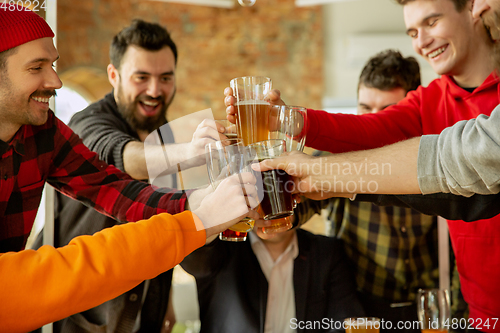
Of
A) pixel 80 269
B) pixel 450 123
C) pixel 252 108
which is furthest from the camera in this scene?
pixel 450 123

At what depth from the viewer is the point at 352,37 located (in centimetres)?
372

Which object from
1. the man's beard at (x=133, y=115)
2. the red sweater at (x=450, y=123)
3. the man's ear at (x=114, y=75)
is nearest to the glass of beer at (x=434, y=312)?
the red sweater at (x=450, y=123)

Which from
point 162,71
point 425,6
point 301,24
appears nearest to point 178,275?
point 162,71

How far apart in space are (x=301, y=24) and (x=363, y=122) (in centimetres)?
267

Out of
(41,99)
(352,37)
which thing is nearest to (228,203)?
(41,99)

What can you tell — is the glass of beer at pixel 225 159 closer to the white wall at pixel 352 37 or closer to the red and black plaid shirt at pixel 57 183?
the red and black plaid shirt at pixel 57 183

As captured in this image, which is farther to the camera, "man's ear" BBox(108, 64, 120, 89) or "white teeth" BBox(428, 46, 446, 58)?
"man's ear" BBox(108, 64, 120, 89)

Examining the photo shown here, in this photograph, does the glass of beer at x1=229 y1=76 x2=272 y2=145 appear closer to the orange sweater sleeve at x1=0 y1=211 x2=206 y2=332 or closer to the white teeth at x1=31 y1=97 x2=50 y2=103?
the orange sweater sleeve at x1=0 y1=211 x2=206 y2=332

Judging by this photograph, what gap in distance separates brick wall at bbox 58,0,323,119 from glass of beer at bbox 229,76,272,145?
274 cm

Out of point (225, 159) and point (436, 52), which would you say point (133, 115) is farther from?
point (436, 52)

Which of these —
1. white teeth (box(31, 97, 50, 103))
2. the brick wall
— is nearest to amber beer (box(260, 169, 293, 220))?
white teeth (box(31, 97, 50, 103))

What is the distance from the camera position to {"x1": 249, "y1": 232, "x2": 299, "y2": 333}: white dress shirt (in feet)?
5.36

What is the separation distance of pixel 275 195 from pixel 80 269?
0.39 m

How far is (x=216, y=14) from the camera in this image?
3750 mm
